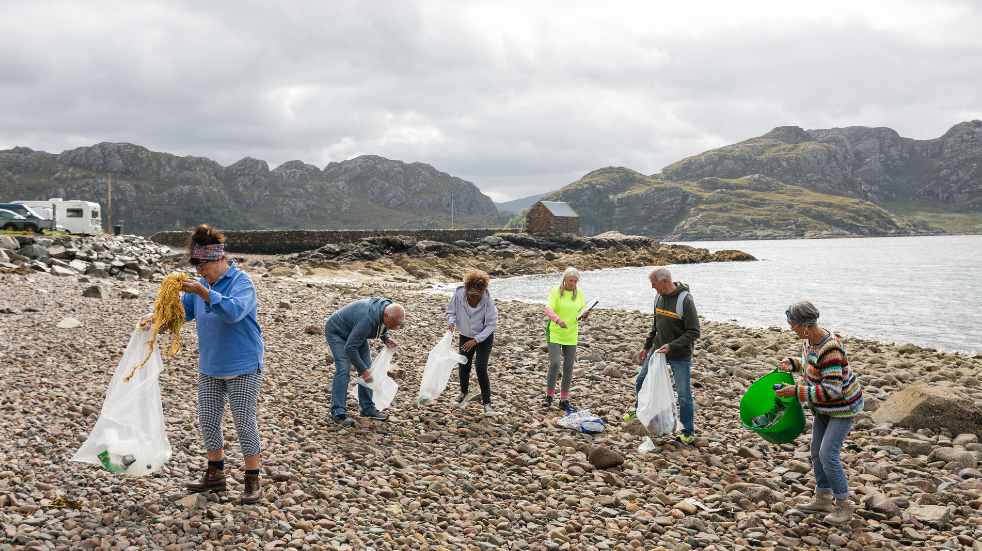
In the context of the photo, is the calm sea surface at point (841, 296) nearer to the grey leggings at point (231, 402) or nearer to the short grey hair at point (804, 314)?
the short grey hair at point (804, 314)

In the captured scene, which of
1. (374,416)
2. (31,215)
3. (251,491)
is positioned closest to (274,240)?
(31,215)

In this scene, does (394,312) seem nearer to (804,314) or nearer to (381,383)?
(381,383)

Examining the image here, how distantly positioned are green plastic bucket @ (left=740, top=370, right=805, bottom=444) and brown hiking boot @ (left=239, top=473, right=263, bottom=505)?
4912 mm

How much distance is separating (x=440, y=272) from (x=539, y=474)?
4065cm

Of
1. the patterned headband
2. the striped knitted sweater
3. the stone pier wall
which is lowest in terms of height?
the striped knitted sweater

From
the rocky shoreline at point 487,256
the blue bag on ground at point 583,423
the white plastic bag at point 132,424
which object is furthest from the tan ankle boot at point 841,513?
the rocky shoreline at point 487,256

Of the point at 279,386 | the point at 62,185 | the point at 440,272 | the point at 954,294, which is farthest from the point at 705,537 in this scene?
the point at 62,185

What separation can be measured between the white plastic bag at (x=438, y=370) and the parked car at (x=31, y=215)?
3850 cm

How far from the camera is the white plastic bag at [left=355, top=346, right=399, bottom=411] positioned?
323 inches

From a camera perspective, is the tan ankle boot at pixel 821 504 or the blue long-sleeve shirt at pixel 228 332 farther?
the tan ankle boot at pixel 821 504

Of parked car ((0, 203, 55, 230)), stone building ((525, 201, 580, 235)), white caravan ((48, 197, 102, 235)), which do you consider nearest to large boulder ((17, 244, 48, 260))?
parked car ((0, 203, 55, 230))

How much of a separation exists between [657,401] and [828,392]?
2712 mm

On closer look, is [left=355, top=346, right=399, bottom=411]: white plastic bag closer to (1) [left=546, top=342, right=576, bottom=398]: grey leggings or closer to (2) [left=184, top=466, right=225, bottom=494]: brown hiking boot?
(1) [left=546, top=342, right=576, bottom=398]: grey leggings

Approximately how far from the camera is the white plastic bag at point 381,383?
26.9ft
